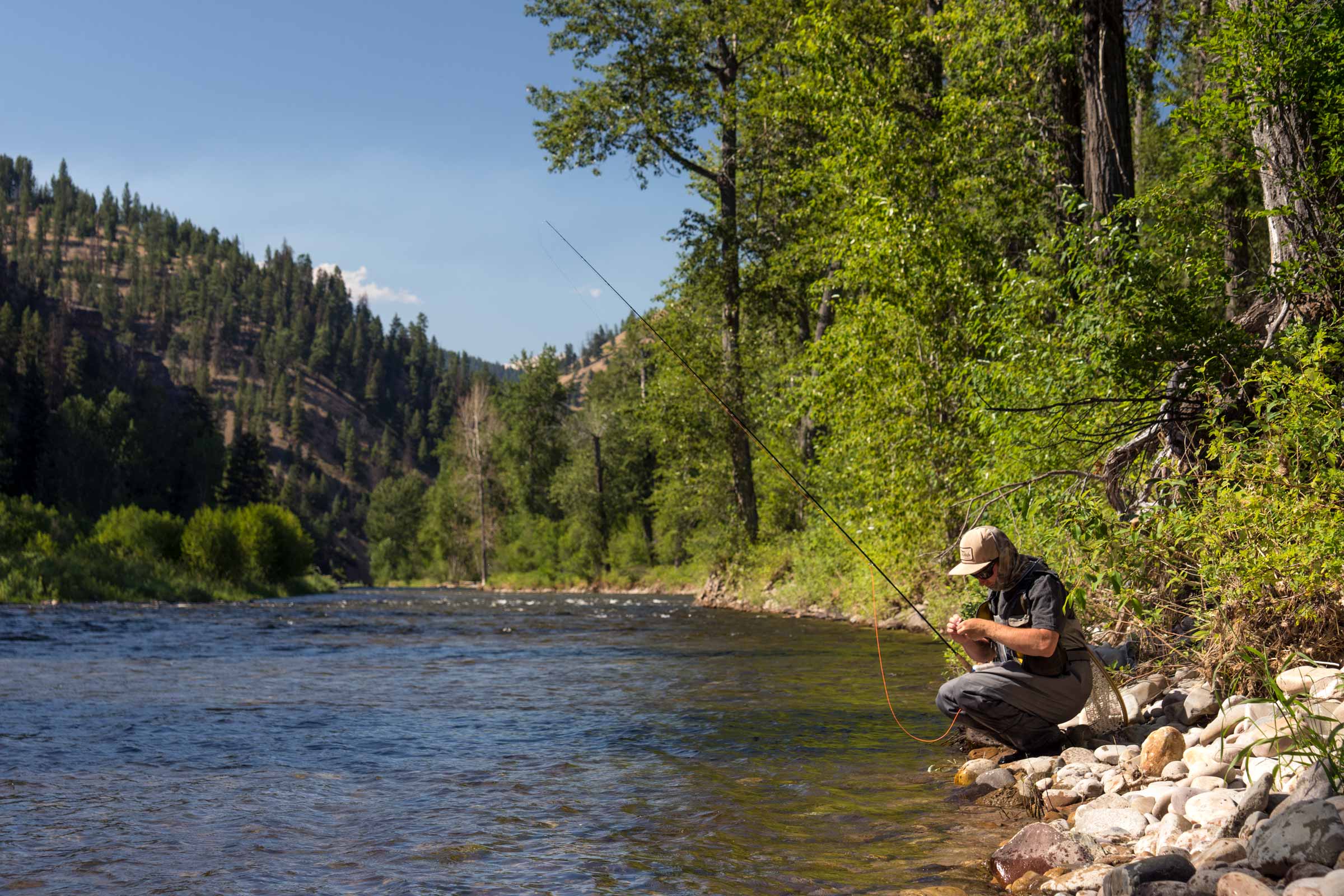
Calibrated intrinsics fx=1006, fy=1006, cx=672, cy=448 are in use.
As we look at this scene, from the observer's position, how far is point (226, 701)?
10.4m

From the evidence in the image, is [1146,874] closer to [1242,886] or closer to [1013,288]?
[1242,886]

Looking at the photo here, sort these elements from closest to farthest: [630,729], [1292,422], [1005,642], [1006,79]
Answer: [1005,642] → [1292,422] → [630,729] → [1006,79]

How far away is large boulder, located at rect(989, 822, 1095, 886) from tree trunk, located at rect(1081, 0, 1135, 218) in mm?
7628

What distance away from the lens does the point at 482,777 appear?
6.92 meters

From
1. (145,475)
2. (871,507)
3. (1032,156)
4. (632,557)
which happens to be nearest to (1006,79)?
(1032,156)

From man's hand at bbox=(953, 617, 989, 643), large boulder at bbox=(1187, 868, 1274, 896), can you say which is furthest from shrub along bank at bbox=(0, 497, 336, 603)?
large boulder at bbox=(1187, 868, 1274, 896)

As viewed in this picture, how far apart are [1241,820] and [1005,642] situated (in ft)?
5.25

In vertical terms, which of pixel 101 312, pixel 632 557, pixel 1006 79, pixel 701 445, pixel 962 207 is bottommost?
pixel 632 557

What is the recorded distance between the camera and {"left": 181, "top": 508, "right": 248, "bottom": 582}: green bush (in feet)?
115

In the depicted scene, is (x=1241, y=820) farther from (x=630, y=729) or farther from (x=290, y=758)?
(x=290, y=758)

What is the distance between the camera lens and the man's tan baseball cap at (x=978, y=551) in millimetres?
5859

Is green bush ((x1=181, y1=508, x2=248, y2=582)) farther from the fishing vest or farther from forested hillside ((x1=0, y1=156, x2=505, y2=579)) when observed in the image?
the fishing vest

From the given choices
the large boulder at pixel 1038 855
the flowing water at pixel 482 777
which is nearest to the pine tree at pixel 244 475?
the flowing water at pixel 482 777

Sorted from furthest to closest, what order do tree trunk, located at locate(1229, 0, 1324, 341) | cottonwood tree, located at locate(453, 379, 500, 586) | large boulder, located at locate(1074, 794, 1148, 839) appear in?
cottonwood tree, located at locate(453, 379, 500, 586), tree trunk, located at locate(1229, 0, 1324, 341), large boulder, located at locate(1074, 794, 1148, 839)
